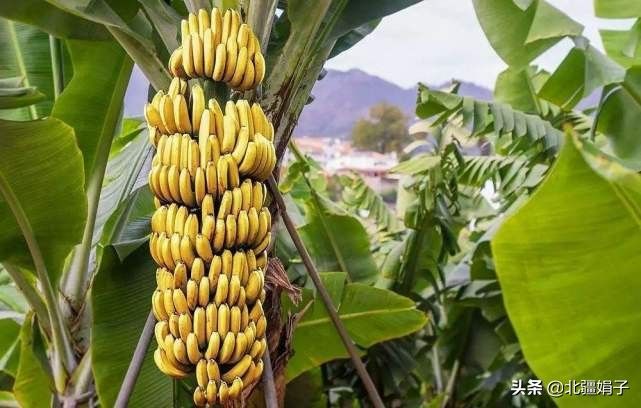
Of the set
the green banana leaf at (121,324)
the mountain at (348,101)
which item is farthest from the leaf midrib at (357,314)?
the mountain at (348,101)

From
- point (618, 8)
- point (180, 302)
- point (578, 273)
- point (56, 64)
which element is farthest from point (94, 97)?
point (618, 8)

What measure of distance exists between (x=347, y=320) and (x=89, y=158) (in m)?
0.50

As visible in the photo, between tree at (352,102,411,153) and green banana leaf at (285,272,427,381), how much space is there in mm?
10477

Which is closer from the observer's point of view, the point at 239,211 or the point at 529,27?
the point at 239,211

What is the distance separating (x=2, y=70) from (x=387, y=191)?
217 centimetres

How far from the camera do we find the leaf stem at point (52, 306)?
0.73 metres

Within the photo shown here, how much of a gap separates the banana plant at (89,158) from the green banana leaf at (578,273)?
0.95 feet

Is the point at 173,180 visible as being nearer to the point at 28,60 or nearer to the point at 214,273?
the point at 214,273

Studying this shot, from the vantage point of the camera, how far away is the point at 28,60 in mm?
1000

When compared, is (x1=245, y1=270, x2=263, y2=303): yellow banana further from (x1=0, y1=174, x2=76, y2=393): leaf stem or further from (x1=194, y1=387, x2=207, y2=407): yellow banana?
(x1=0, y1=174, x2=76, y2=393): leaf stem

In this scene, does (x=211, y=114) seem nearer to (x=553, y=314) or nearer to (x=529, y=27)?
(x=553, y=314)

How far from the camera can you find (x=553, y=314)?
521mm

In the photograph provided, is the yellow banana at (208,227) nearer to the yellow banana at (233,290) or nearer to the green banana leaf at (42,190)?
the yellow banana at (233,290)

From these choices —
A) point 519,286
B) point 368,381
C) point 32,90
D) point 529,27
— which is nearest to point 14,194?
point 32,90
